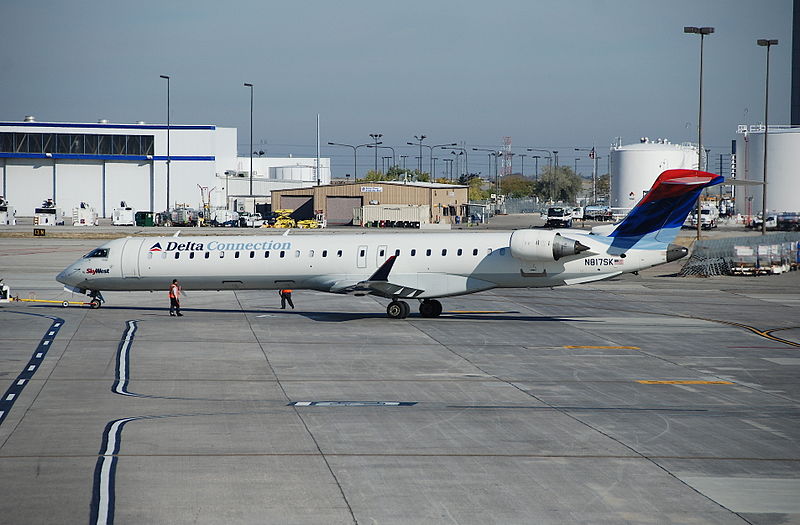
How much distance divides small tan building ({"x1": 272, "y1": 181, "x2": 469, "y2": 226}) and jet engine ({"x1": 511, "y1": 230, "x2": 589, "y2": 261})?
2808 inches

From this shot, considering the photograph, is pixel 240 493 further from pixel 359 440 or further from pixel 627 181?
pixel 627 181

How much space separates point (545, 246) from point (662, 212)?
419cm

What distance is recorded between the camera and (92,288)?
119 feet

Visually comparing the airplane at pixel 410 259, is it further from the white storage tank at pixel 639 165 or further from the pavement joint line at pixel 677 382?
the white storage tank at pixel 639 165

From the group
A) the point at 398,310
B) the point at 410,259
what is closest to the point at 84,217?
the point at 398,310

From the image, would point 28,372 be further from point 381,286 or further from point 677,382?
point 677,382

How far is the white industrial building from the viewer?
117 meters

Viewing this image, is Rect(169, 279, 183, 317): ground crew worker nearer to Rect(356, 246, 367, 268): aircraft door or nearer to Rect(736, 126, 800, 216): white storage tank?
Rect(356, 246, 367, 268): aircraft door

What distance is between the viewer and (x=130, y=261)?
117ft

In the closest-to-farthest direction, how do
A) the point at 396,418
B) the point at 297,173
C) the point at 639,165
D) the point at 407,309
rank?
the point at 396,418, the point at 407,309, the point at 639,165, the point at 297,173

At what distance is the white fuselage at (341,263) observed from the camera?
32906 mm

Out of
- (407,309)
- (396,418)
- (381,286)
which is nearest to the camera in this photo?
(396,418)

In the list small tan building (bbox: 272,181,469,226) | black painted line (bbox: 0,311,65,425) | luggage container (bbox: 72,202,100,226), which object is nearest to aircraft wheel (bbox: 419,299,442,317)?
black painted line (bbox: 0,311,65,425)

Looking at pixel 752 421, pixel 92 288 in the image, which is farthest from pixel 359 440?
pixel 92 288
